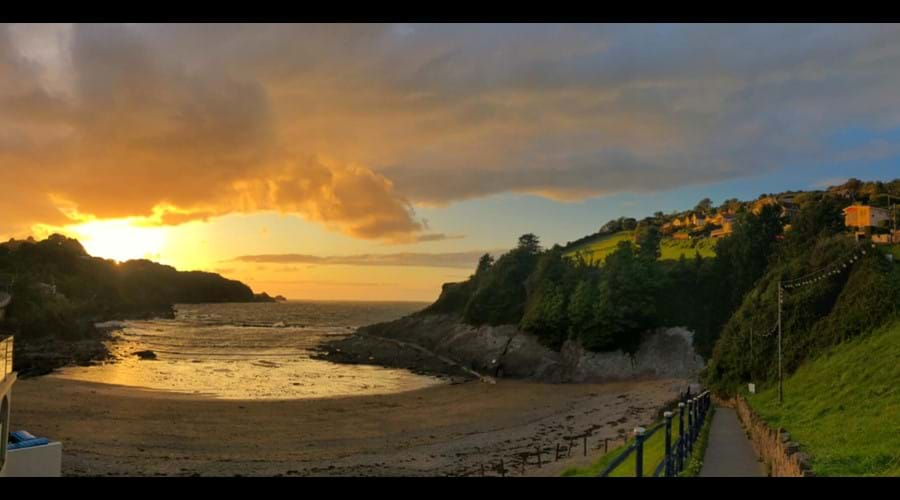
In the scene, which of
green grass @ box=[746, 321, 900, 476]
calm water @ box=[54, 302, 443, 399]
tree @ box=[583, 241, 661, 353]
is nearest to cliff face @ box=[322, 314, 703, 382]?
tree @ box=[583, 241, 661, 353]

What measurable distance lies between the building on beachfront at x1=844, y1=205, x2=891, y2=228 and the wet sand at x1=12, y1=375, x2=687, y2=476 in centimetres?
1613

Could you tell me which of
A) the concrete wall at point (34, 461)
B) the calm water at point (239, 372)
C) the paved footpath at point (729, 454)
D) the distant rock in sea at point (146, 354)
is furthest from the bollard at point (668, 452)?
the distant rock in sea at point (146, 354)

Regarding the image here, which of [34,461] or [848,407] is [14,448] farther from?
[848,407]

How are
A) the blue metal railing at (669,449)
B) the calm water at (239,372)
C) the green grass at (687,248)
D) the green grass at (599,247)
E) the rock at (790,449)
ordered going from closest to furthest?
the blue metal railing at (669,449) → the rock at (790,449) → the calm water at (239,372) → the green grass at (687,248) → the green grass at (599,247)

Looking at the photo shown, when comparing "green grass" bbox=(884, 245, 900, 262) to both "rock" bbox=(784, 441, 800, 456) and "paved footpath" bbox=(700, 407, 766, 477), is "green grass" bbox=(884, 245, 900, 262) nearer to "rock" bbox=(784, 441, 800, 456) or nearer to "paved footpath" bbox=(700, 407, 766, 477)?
"paved footpath" bbox=(700, 407, 766, 477)

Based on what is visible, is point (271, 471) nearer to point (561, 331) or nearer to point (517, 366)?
point (517, 366)

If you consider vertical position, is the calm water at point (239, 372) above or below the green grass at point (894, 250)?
below

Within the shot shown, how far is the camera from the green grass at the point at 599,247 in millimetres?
75500

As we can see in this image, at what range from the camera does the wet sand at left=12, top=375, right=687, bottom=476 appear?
2077 centimetres

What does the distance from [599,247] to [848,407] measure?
221ft

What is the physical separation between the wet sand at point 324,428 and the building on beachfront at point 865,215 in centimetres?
1613

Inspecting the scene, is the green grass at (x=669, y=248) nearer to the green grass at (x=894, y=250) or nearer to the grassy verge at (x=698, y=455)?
the green grass at (x=894, y=250)

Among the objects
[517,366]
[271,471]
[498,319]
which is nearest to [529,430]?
[271,471]
